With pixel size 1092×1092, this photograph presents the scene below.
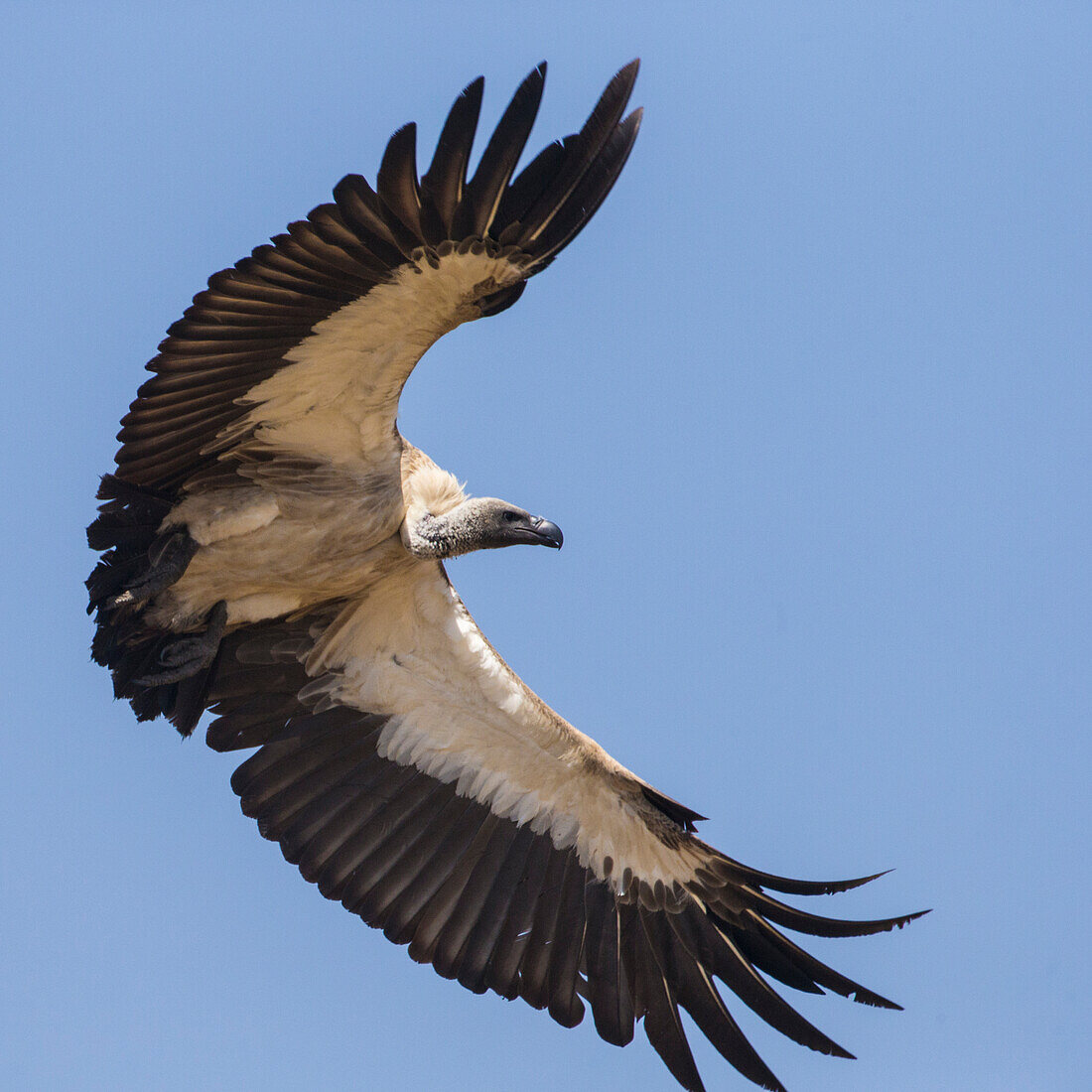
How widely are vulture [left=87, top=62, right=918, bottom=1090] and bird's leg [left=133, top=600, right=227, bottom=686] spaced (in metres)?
0.02

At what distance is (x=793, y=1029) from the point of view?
1020 cm

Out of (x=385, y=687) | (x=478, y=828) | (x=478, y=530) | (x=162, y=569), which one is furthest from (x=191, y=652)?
(x=478, y=828)

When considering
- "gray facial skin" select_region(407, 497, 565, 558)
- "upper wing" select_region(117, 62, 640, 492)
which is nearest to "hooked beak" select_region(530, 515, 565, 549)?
"gray facial skin" select_region(407, 497, 565, 558)

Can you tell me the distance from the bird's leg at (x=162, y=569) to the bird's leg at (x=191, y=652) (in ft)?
2.01

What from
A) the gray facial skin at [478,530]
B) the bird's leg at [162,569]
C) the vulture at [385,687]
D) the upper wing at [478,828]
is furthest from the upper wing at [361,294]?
the upper wing at [478,828]

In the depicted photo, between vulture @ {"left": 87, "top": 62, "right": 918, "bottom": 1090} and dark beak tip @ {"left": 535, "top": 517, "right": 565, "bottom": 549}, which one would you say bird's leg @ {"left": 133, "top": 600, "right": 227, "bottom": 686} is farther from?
dark beak tip @ {"left": 535, "top": 517, "right": 565, "bottom": 549}

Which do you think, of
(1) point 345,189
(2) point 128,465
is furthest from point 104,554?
(1) point 345,189

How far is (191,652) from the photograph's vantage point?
10.8 m

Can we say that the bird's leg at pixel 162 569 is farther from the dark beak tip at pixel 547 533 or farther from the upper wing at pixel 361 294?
the dark beak tip at pixel 547 533

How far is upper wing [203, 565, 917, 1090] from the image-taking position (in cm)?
1086

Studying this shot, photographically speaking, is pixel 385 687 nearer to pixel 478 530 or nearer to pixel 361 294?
pixel 478 530

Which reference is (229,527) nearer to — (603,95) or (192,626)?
(192,626)

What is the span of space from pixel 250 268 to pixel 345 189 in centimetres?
89

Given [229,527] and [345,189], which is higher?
[345,189]
